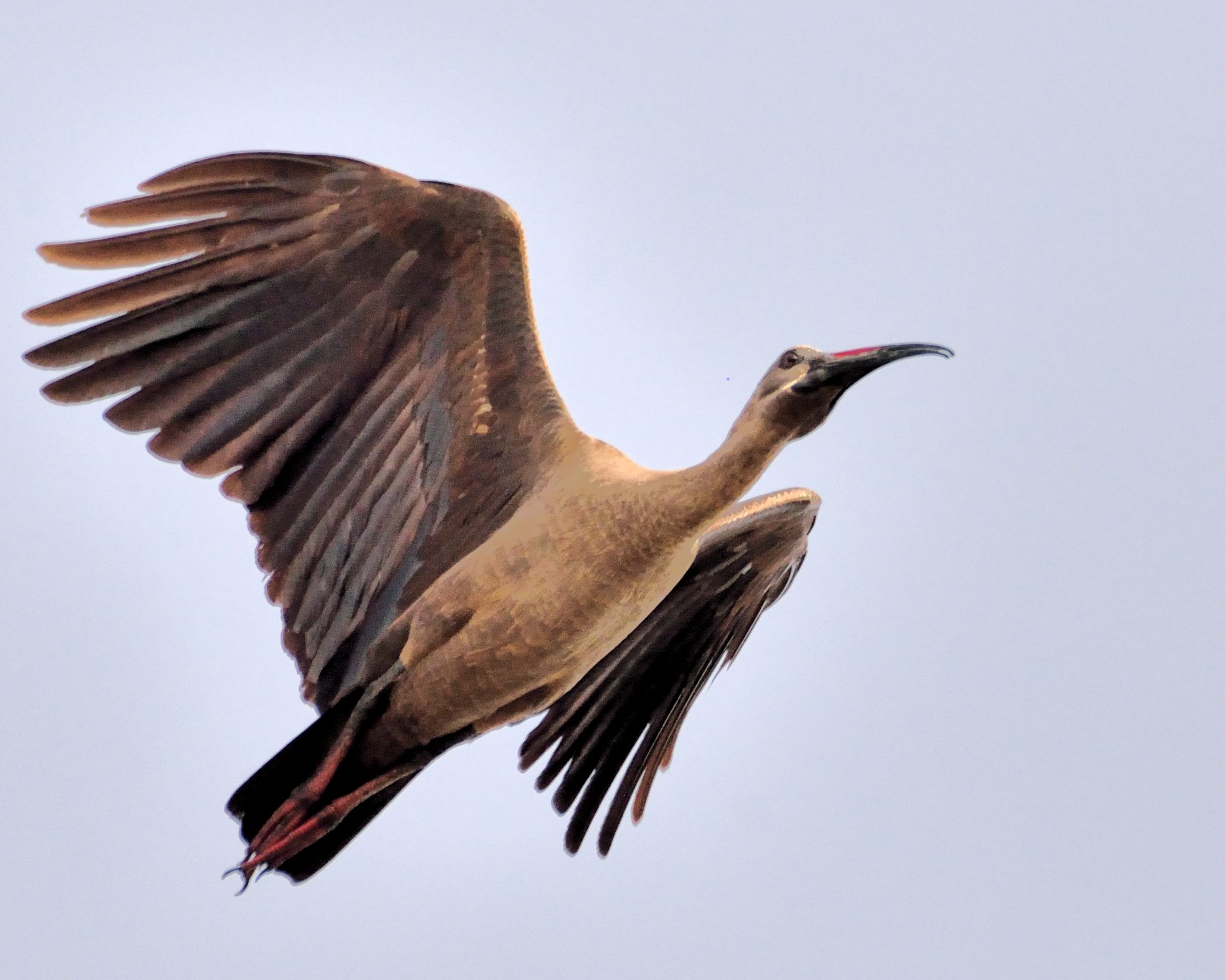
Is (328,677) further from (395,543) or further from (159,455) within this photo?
(159,455)

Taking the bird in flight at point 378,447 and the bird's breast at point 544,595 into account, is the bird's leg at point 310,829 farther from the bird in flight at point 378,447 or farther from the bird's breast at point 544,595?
the bird's breast at point 544,595

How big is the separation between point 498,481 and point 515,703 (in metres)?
0.92

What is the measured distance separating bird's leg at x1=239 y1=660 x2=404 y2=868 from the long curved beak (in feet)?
6.68

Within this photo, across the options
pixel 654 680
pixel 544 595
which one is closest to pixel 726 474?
pixel 544 595

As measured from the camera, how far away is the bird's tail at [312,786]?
8.91 meters

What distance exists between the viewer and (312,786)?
8945 millimetres

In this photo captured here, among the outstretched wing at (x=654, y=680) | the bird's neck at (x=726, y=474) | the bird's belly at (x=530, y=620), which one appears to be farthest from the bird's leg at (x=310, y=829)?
the bird's neck at (x=726, y=474)

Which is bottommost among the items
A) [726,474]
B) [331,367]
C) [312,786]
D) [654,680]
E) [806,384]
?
[654,680]

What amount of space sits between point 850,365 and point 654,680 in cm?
248

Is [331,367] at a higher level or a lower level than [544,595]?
higher

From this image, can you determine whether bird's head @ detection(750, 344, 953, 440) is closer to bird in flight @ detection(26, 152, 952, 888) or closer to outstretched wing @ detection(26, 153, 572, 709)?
bird in flight @ detection(26, 152, 952, 888)

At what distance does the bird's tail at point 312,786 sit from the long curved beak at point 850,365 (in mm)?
2096

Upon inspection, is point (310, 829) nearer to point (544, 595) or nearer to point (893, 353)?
point (544, 595)

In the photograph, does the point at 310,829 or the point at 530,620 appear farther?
the point at 310,829
